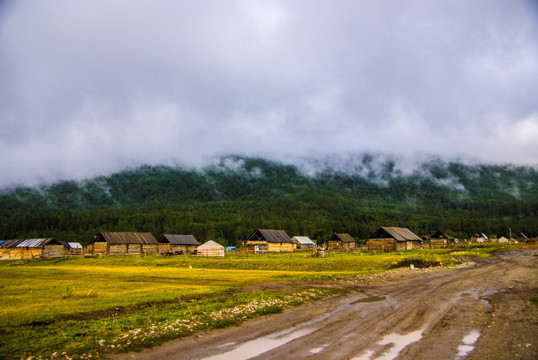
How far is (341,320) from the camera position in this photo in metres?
17.3

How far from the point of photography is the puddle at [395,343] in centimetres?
1178

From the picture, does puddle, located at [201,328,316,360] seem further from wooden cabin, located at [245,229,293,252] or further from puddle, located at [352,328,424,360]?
wooden cabin, located at [245,229,293,252]

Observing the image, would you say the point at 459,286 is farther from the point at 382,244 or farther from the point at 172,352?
the point at 382,244

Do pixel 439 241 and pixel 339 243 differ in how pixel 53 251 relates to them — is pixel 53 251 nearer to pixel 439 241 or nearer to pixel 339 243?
pixel 339 243

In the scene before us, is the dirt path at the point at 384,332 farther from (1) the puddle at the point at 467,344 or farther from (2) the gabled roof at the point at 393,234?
(2) the gabled roof at the point at 393,234

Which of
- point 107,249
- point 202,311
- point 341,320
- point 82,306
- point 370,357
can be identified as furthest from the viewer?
point 107,249

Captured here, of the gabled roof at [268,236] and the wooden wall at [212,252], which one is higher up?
the gabled roof at [268,236]

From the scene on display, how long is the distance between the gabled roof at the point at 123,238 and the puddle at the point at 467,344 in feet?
334

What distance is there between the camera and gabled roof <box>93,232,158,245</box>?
335 ft

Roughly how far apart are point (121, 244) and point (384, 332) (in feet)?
335

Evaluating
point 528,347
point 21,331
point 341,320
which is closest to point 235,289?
point 341,320

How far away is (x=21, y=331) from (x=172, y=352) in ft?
25.2

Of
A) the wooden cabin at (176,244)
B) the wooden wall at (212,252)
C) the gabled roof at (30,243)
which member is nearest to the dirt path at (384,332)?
the wooden wall at (212,252)

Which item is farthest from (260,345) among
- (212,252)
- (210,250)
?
(210,250)
